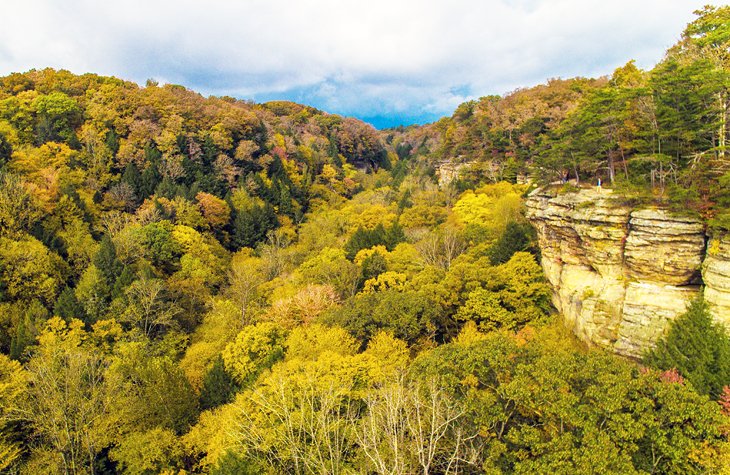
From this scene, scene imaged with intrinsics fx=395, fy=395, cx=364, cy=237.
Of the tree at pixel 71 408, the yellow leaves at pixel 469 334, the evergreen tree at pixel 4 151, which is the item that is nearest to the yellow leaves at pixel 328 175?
the evergreen tree at pixel 4 151

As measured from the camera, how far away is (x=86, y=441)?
2066 cm

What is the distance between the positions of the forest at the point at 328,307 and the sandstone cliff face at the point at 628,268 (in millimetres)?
1097

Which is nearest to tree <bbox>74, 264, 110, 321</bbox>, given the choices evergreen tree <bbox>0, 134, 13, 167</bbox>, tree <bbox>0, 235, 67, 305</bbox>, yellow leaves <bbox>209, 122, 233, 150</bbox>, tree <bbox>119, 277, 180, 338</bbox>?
tree <bbox>119, 277, 180, 338</bbox>

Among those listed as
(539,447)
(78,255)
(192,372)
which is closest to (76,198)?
(78,255)

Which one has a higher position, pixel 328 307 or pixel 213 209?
pixel 213 209

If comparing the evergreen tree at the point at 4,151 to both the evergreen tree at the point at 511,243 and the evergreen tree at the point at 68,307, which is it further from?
the evergreen tree at the point at 511,243

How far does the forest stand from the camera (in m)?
13.9

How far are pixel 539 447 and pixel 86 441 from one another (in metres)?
22.0

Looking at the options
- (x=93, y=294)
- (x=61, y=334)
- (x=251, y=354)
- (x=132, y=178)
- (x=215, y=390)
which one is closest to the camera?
(x=215, y=390)

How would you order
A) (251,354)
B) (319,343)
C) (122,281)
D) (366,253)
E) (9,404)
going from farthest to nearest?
1. (366,253)
2. (122,281)
3. (251,354)
4. (319,343)
5. (9,404)

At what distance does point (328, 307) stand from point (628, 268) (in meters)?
19.8

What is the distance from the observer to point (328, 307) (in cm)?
3048

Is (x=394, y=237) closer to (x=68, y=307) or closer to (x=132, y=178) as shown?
(x=68, y=307)

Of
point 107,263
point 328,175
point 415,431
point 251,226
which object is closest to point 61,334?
point 107,263
